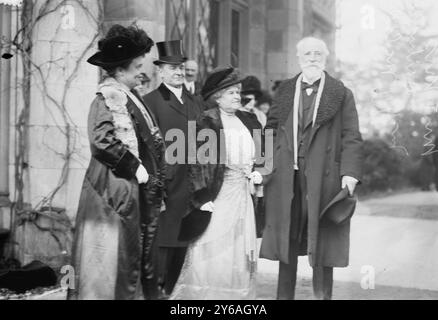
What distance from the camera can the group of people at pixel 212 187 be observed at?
470cm

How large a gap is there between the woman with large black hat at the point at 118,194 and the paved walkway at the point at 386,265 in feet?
3.32

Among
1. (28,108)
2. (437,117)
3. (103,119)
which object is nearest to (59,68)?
(28,108)

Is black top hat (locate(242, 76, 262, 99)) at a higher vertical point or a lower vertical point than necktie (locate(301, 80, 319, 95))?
higher

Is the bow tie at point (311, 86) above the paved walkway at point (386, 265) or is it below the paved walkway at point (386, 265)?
above

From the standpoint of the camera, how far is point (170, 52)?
5605mm

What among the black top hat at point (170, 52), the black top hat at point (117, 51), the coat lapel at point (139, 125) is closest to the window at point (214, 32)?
the black top hat at point (170, 52)

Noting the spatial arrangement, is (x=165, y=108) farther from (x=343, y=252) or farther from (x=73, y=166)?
(x=343, y=252)

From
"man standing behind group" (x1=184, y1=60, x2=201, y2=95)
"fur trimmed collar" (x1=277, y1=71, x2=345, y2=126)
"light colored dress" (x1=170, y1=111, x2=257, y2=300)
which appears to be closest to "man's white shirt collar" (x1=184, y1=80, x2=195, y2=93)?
"man standing behind group" (x1=184, y1=60, x2=201, y2=95)

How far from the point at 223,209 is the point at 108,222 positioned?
0.89 metres

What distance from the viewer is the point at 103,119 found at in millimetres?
4680

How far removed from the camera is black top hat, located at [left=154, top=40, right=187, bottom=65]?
5.57 meters

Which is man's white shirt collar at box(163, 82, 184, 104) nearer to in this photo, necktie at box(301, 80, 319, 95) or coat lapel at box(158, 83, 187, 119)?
coat lapel at box(158, 83, 187, 119)

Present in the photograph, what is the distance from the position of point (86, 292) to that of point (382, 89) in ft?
8.64

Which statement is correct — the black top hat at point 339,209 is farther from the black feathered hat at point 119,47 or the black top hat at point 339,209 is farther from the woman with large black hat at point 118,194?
the black feathered hat at point 119,47
